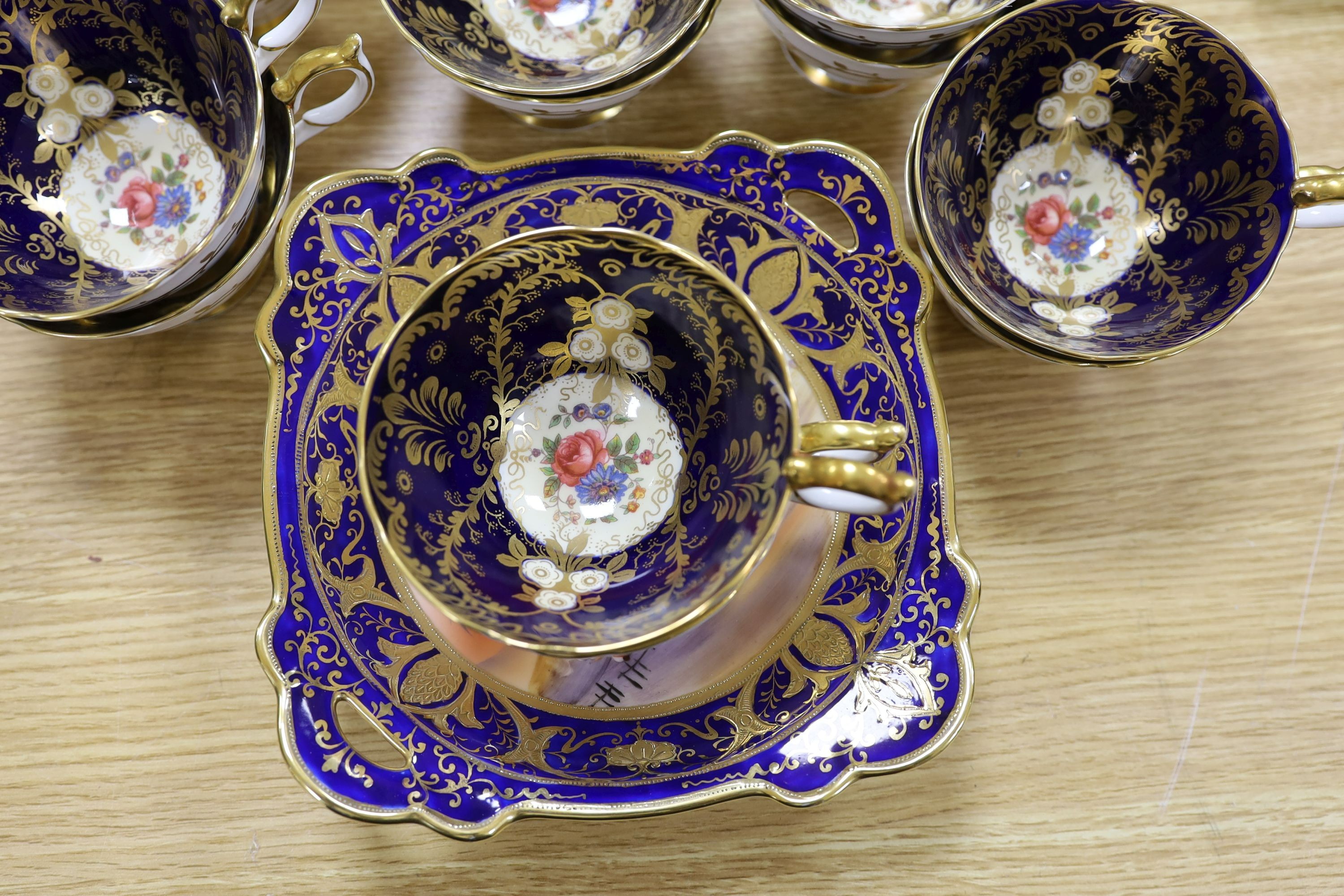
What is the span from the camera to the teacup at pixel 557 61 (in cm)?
86

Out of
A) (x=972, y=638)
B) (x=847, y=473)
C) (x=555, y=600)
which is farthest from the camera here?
(x=972, y=638)

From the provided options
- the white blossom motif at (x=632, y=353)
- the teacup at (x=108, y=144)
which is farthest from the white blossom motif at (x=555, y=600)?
the teacup at (x=108, y=144)

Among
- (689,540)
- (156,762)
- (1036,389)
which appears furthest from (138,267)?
(1036,389)

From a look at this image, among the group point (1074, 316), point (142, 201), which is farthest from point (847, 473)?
point (142, 201)

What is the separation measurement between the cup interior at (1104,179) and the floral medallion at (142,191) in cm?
77

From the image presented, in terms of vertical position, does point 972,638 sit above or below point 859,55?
below

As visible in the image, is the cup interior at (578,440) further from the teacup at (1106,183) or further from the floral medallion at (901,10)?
the floral medallion at (901,10)

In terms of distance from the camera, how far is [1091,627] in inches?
37.2

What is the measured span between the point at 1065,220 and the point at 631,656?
2.22ft

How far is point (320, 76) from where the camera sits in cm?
88

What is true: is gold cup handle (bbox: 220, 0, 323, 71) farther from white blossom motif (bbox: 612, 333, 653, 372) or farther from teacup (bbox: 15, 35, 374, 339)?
white blossom motif (bbox: 612, 333, 653, 372)

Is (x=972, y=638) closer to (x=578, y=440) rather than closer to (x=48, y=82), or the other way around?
(x=578, y=440)

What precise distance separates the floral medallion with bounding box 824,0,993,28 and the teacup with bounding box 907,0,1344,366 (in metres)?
0.13

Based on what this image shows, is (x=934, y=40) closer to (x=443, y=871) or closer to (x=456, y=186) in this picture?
(x=456, y=186)
